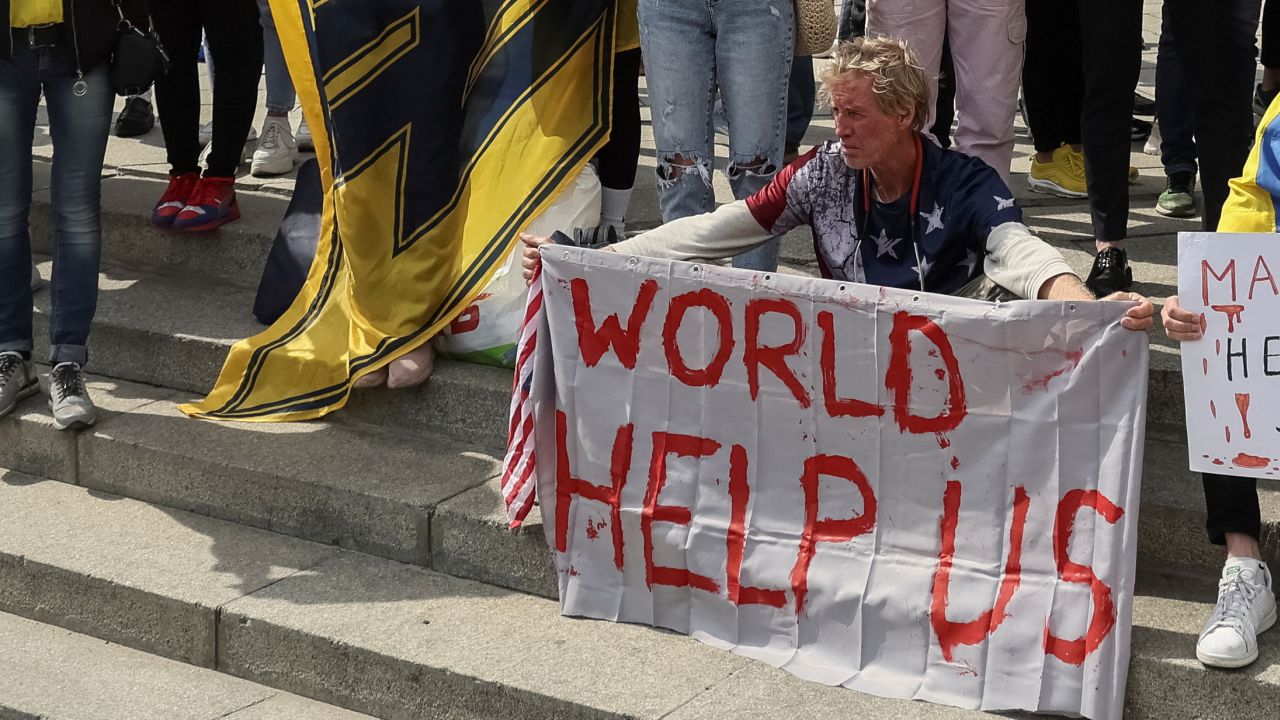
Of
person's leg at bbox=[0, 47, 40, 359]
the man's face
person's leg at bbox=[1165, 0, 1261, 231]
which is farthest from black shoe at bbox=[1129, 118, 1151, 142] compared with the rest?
person's leg at bbox=[0, 47, 40, 359]

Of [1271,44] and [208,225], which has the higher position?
[1271,44]

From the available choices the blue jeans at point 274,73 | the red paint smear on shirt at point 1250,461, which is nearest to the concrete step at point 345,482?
the red paint smear on shirt at point 1250,461

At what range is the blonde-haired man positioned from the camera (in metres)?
3.66

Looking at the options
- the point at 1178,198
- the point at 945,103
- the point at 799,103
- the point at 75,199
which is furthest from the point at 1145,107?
the point at 75,199

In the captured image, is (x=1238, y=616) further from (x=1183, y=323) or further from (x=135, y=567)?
(x=135, y=567)

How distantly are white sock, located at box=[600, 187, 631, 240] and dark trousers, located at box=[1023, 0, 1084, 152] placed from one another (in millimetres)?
1826

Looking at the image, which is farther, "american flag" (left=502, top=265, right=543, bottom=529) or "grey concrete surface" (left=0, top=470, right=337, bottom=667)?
"grey concrete surface" (left=0, top=470, right=337, bottom=667)

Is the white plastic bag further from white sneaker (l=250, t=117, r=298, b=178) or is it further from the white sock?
white sneaker (l=250, t=117, r=298, b=178)

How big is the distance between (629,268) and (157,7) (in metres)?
2.72

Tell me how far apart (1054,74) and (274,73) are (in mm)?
3035

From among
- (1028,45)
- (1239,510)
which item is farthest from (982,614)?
(1028,45)

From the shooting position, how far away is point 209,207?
5816 millimetres

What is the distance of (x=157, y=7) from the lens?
574cm

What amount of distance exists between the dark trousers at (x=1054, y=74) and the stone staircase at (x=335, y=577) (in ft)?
3.91
